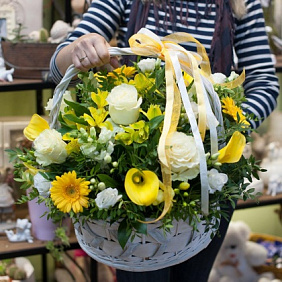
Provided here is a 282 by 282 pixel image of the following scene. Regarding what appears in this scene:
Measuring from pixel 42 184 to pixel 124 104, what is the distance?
179 mm

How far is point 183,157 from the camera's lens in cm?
87

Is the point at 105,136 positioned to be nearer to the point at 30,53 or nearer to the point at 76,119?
the point at 76,119

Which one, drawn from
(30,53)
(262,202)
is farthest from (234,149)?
(262,202)

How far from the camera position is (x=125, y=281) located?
3.82 feet

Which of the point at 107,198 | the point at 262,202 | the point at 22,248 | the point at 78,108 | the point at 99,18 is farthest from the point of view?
the point at 262,202

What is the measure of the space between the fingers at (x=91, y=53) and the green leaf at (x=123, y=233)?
279mm

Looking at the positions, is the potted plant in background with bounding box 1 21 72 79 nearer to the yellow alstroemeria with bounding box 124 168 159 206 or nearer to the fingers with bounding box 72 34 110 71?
the fingers with bounding box 72 34 110 71

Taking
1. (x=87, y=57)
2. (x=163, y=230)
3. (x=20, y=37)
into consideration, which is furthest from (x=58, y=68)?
(x=20, y=37)

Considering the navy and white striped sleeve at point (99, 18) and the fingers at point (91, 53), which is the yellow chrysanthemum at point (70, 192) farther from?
the navy and white striped sleeve at point (99, 18)

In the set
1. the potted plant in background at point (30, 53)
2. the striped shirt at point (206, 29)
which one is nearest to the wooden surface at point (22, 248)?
the potted plant in background at point (30, 53)

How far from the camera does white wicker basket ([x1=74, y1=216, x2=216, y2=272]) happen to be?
90 cm

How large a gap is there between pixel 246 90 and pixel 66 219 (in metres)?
0.73

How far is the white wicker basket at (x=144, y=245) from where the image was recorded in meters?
0.90

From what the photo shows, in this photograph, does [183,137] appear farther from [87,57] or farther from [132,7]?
[132,7]
